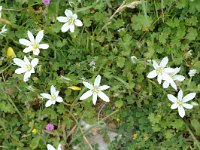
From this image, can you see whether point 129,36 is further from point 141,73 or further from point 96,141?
point 96,141

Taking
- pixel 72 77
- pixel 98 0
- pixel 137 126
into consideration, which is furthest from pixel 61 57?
pixel 137 126

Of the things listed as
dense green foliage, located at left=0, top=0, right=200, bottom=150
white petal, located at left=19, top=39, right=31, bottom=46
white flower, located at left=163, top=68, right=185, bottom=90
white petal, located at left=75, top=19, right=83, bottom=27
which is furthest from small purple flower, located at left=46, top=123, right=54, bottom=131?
white flower, located at left=163, top=68, right=185, bottom=90

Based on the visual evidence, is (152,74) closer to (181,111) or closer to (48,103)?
(181,111)

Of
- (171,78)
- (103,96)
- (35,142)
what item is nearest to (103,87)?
(103,96)

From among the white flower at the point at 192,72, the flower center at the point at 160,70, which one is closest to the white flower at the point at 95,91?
the flower center at the point at 160,70

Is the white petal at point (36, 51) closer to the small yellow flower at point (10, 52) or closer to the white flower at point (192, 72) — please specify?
the small yellow flower at point (10, 52)

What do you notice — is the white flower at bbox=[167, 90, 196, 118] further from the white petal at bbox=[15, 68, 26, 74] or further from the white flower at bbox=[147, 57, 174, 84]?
the white petal at bbox=[15, 68, 26, 74]

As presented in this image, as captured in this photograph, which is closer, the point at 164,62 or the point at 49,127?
the point at 164,62
